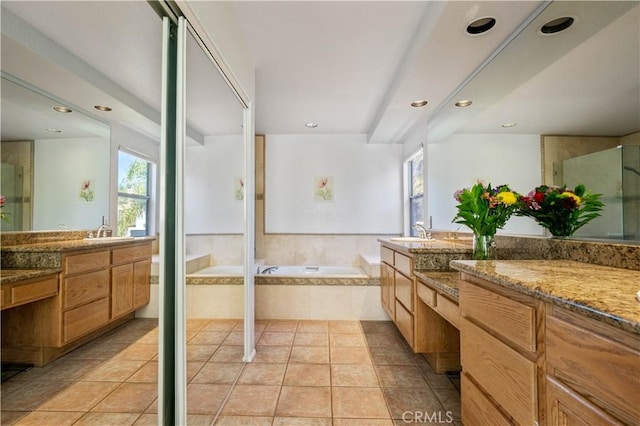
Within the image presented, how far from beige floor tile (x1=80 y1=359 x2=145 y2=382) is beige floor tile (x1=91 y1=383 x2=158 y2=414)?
3 cm

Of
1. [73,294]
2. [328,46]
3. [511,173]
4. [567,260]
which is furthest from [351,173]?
[73,294]

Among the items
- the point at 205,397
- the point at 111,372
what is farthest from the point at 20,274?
the point at 205,397

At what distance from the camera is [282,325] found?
9.84ft

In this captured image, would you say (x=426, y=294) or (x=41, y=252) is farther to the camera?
(x=426, y=294)

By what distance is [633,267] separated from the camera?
1.07 m

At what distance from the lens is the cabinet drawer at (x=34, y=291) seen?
2.08 feet

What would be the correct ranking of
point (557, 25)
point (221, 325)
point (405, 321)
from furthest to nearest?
1. point (405, 321)
2. point (221, 325)
3. point (557, 25)

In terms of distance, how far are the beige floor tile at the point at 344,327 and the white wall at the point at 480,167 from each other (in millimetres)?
1385

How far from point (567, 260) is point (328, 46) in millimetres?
2024

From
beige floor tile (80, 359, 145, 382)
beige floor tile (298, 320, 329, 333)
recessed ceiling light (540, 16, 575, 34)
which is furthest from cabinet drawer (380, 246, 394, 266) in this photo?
beige floor tile (80, 359, 145, 382)

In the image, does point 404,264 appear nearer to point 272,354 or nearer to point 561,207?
point 561,207

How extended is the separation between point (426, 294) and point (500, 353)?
921 millimetres

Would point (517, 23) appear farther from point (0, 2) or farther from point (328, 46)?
point (0, 2)

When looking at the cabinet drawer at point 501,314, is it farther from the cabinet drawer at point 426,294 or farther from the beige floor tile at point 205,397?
the beige floor tile at point 205,397
